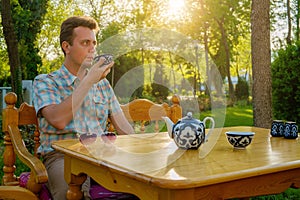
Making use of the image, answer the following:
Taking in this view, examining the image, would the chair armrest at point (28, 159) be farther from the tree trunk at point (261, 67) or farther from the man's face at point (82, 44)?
the tree trunk at point (261, 67)

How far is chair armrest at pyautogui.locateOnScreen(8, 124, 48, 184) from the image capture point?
71.0 inches

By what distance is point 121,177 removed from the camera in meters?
1.41

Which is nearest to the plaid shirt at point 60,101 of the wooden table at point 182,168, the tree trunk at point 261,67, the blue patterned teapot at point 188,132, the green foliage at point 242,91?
the wooden table at point 182,168

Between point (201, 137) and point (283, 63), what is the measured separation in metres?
4.89

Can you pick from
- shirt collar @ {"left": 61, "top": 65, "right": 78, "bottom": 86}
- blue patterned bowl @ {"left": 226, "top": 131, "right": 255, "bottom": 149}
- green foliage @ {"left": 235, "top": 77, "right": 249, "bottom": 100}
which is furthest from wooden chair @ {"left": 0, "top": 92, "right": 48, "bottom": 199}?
green foliage @ {"left": 235, "top": 77, "right": 249, "bottom": 100}

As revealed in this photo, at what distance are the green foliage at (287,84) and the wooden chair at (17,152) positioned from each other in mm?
4499

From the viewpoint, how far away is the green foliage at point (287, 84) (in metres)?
5.99

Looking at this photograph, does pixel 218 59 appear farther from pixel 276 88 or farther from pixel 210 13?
pixel 276 88

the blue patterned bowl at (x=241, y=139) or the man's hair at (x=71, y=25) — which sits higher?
the man's hair at (x=71, y=25)

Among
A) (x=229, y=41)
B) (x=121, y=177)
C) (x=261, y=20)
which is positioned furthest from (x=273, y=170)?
(x=229, y=41)

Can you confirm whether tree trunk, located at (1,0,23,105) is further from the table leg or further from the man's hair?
the table leg

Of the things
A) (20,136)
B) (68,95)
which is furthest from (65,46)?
(20,136)

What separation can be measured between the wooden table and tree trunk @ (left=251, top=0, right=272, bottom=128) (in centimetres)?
246

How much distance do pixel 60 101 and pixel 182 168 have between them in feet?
3.56
